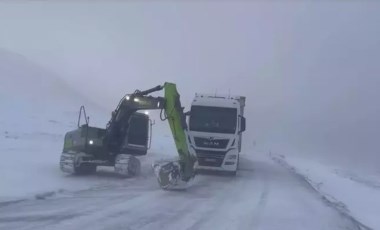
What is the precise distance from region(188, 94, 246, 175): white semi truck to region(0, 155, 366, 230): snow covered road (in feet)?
13.4

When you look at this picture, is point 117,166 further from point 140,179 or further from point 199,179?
point 199,179

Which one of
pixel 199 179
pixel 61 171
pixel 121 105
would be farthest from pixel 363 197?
pixel 61 171

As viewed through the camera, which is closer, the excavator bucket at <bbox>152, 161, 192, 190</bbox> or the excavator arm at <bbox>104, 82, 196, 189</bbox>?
the excavator bucket at <bbox>152, 161, 192, 190</bbox>

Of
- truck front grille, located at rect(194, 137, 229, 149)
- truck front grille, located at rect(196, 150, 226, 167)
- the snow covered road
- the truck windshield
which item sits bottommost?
the snow covered road

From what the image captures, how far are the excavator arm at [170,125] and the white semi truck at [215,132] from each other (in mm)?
3629

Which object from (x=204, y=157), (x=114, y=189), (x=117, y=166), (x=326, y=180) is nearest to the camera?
(x=114, y=189)

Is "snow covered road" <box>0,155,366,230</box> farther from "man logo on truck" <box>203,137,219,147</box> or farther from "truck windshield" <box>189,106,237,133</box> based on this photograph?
"truck windshield" <box>189,106,237,133</box>

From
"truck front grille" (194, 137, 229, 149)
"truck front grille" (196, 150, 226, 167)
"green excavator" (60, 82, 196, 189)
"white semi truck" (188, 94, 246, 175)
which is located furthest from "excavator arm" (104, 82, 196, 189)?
"truck front grille" (194, 137, 229, 149)

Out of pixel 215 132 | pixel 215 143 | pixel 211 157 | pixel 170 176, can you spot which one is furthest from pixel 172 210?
pixel 215 132

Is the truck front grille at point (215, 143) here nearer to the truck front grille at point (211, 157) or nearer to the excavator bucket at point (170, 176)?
the truck front grille at point (211, 157)

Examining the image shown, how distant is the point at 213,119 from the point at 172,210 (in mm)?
11294

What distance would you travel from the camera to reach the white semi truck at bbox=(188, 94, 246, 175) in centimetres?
2233

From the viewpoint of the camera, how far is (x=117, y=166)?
19062 mm

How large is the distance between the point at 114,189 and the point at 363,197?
8718 millimetres
